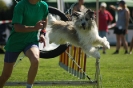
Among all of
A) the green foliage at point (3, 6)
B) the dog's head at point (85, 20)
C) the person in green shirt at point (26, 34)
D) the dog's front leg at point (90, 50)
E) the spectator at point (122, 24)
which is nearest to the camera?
the person in green shirt at point (26, 34)

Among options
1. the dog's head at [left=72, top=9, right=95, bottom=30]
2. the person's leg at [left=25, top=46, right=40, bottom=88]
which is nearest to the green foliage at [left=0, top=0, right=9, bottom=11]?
the dog's head at [left=72, top=9, right=95, bottom=30]

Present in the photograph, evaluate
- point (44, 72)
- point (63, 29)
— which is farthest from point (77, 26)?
point (44, 72)

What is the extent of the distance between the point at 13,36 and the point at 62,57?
497 centimetres

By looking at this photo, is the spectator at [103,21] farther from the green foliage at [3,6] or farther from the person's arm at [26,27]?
the person's arm at [26,27]

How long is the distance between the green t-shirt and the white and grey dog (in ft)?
9.84

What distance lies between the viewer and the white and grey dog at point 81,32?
9.98 metres

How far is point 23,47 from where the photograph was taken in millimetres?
6805

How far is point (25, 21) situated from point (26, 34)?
0.62ft

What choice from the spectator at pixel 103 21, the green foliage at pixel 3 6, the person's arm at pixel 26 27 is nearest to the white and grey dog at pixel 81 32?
the person's arm at pixel 26 27

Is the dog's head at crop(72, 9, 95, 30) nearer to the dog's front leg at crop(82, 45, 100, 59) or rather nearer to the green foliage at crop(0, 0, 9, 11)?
the dog's front leg at crop(82, 45, 100, 59)

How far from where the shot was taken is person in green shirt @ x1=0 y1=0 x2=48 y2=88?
654cm

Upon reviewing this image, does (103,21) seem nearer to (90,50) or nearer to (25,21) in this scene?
(90,50)

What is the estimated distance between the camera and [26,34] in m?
6.75

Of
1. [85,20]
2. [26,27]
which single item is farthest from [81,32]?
[26,27]
